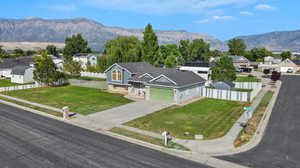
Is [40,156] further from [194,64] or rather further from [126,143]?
[194,64]

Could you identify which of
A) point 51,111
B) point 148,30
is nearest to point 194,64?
point 148,30

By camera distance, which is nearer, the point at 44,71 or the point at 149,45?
the point at 44,71

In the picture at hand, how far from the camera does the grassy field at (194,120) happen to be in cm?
1939

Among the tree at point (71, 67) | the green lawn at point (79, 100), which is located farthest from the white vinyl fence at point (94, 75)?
the green lawn at point (79, 100)

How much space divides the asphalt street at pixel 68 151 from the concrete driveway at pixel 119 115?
1950mm

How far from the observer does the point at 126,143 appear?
16656mm

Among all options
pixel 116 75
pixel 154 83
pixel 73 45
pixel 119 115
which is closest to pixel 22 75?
pixel 116 75

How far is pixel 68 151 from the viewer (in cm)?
1484

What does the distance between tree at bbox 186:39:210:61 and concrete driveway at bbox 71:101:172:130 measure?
71.2 meters

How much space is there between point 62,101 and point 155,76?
14929 mm

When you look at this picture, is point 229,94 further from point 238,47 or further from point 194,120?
point 238,47

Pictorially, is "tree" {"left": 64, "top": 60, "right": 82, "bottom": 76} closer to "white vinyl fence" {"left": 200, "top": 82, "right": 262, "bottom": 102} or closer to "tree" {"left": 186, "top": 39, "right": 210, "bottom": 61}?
"white vinyl fence" {"left": 200, "top": 82, "right": 262, "bottom": 102}

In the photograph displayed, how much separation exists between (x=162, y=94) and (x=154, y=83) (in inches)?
84.8

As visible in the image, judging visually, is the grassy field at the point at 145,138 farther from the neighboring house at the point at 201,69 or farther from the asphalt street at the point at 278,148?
the neighboring house at the point at 201,69
